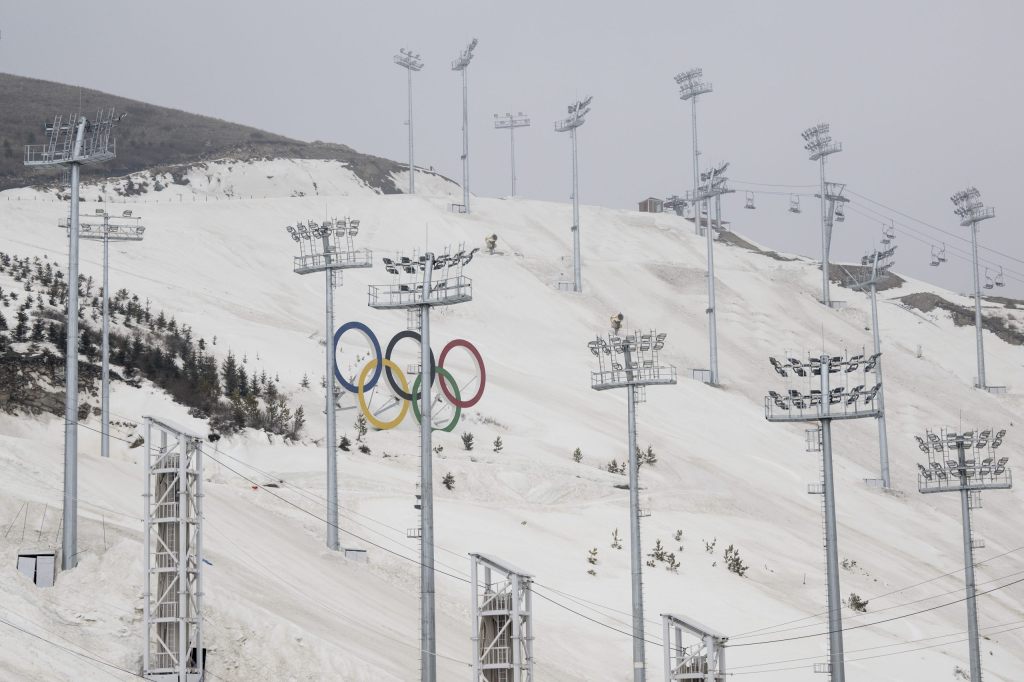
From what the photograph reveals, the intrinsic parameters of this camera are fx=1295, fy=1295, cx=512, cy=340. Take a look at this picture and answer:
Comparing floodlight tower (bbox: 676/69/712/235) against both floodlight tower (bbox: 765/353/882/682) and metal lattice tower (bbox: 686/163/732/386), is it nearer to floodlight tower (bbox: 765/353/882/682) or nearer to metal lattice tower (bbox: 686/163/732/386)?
metal lattice tower (bbox: 686/163/732/386)

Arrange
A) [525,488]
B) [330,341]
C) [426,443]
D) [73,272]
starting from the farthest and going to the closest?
[525,488], [330,341], [426,443], [73,272]

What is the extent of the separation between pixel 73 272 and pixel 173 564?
8.07 m

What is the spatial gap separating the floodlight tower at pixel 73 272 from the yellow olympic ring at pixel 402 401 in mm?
22141

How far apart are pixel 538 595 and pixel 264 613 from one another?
13150 mm

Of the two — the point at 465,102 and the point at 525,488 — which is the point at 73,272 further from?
the point at 465,102

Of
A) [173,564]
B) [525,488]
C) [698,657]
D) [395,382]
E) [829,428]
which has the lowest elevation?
[698,657]

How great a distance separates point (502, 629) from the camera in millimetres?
32250

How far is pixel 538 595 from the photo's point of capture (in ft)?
147

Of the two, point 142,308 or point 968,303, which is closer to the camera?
→ point 142,308

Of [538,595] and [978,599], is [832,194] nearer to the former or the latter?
[978,599]

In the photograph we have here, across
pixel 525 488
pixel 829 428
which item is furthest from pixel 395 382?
pixel 829 428

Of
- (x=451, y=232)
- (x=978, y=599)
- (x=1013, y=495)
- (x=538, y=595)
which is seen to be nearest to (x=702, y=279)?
(x=451, y=232)

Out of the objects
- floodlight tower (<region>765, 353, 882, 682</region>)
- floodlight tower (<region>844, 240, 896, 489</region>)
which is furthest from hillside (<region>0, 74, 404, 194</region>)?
floodlight tower (<region>765, 353, 882, 682</region>)

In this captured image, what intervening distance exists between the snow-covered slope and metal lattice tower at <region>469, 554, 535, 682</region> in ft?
10.6
